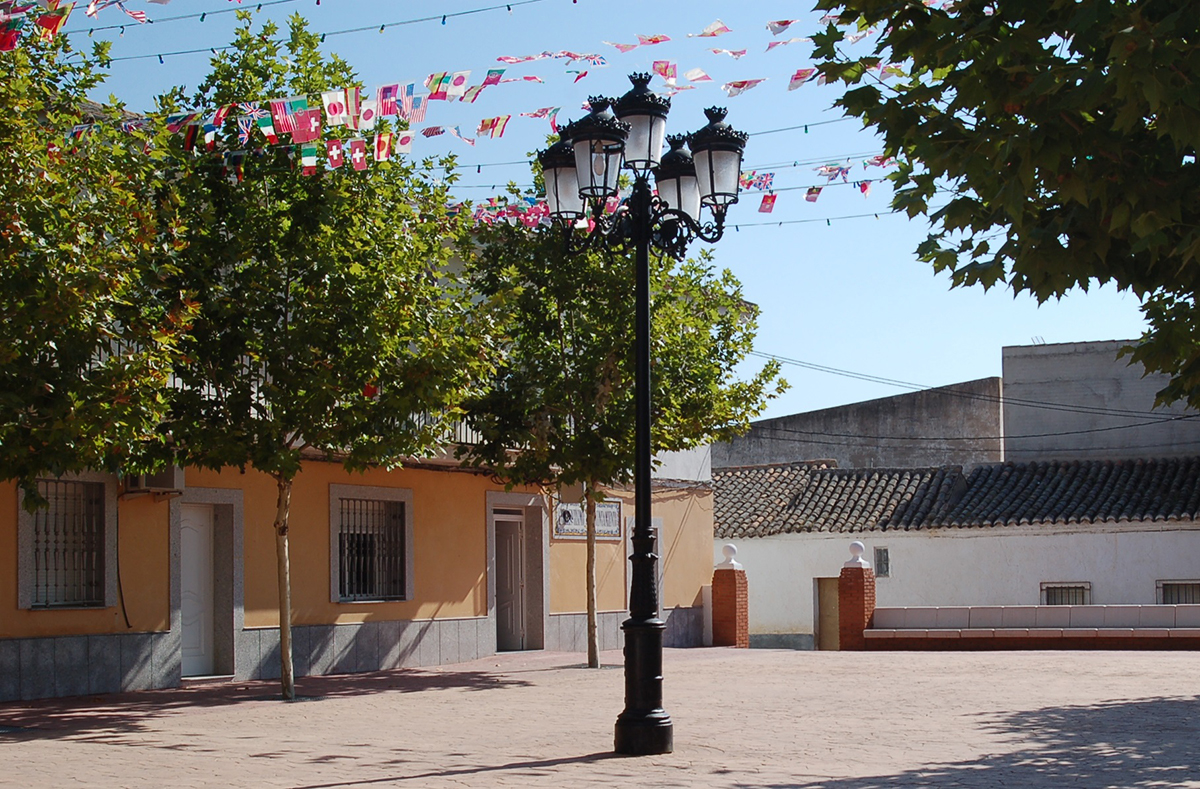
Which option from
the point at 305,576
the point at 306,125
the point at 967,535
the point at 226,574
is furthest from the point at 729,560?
the point at 306,125

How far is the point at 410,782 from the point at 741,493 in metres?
24.3

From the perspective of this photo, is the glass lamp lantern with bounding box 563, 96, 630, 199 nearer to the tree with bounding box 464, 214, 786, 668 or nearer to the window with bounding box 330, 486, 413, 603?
the tree with bounding box 464, 214, 786, 668

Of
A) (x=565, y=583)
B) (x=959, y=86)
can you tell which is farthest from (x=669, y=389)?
(x=959, y=86)

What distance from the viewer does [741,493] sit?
106ft

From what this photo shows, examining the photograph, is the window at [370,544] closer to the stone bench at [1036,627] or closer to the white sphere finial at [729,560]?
the white sphere finial at [729,560]

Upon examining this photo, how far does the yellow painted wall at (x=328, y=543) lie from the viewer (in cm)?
1664

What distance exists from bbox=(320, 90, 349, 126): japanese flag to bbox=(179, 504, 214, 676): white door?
5580mm

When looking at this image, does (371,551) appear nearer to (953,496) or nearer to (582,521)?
(582,521)

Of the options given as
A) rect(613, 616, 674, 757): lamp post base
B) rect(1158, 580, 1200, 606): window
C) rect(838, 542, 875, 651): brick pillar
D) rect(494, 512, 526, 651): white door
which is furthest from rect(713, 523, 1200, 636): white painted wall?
rect(613, 616, 674, 757): lamp post base

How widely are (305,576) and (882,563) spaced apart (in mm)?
15389

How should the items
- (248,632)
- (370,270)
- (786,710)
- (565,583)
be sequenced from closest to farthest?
(786,710) → (370,270) → (248,632) → (565,583)

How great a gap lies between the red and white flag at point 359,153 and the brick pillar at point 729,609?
13.1 metres

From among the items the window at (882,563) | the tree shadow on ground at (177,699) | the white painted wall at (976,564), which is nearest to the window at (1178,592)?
the white painted wall at (976,564)

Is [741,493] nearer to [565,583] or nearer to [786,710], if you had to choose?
[565,583]
